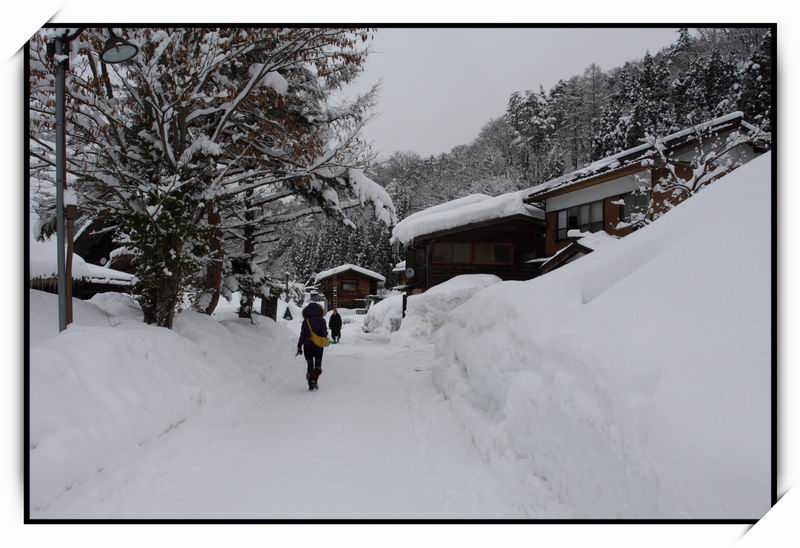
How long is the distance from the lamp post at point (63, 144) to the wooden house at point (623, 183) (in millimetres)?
8198

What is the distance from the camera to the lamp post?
458 cm

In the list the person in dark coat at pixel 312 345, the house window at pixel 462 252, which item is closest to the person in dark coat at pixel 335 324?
the house window at pixel 462 252

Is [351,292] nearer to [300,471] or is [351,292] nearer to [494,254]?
[494,254]

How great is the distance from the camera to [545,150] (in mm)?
15453

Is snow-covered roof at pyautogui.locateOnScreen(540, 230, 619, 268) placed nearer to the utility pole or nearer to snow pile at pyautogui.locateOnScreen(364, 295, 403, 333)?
the utility pole

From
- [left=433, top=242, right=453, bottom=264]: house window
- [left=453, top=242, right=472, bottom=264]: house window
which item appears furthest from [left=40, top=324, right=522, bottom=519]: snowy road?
[left=453, top=242, right=472, bottom=264]: house window

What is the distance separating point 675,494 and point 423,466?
2430 millimetres

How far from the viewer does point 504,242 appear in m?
21.3

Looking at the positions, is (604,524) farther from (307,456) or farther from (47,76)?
(47,76)

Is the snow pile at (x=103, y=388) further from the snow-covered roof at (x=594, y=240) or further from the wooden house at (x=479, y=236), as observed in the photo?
the wooden house at (x=479, y=236)

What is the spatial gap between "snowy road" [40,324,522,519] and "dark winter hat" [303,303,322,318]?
2.21m

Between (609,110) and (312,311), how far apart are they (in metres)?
7.71

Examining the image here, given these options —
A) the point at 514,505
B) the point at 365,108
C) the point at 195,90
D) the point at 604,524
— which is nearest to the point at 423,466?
the point at 514,505

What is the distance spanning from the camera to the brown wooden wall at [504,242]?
826 inches
